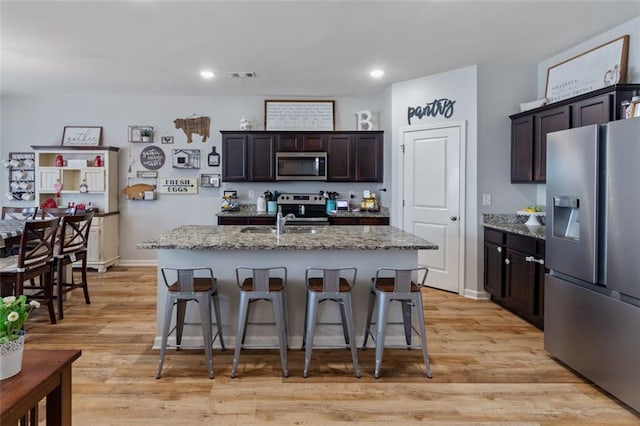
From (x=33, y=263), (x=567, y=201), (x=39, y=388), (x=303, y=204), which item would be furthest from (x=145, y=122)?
(x=567, y=201)

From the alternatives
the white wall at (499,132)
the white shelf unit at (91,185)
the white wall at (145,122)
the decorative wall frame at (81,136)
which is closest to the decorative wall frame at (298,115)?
the white wall at (145,122)

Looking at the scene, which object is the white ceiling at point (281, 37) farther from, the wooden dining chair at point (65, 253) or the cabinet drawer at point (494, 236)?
the cabinet drawer at point (494, 236)

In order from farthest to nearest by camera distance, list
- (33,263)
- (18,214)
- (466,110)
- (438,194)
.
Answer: (18,214) → (438,194) → (466,110) → (33,263)

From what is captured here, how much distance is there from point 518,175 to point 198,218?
4.42 m

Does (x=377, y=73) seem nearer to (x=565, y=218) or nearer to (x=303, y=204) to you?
(x=303, y=204)

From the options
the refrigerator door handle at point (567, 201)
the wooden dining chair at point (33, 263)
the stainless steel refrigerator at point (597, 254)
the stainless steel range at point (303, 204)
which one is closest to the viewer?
the stainless steel refrigerator at point (597, 254)

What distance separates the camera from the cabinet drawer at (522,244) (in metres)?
3.34

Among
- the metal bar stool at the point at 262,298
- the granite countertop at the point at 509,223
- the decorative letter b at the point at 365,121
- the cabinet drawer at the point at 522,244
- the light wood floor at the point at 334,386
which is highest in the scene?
the decorative letter b at the point at 365,121

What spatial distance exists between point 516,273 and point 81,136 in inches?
240

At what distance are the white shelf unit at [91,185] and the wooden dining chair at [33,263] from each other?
1691 millimetres

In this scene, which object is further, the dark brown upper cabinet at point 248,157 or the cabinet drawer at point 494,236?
the dark brown upper cabinet at point 248,157

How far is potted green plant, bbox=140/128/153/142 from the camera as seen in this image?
571 cm

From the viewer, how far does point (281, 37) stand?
3.52 metres

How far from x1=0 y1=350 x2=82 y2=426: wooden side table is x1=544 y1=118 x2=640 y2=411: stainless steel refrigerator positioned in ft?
8.66
